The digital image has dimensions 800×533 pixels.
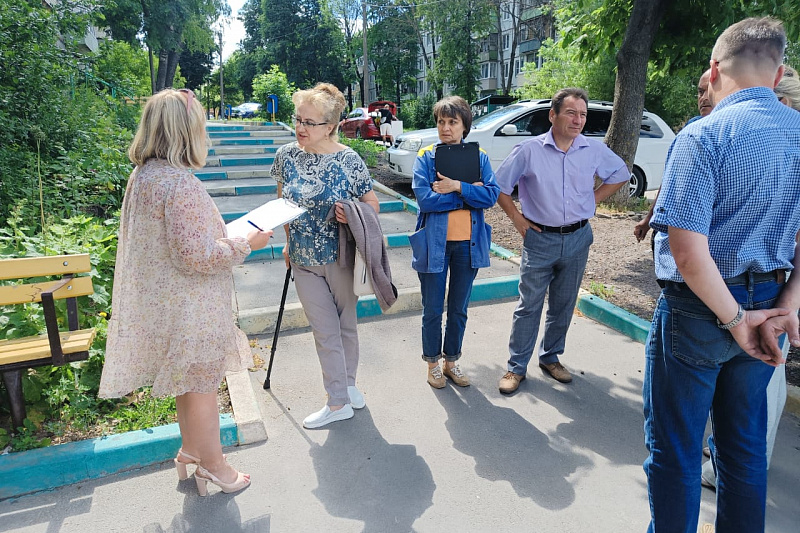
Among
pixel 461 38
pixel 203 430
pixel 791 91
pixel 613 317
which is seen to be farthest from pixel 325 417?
pixel 461 38

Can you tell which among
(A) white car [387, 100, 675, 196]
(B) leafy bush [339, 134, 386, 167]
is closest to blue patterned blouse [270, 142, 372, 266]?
(A) white car [387, 100, 675, 196]

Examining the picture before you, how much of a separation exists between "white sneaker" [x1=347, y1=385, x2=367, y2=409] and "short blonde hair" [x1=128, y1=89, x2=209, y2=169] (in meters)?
1.91

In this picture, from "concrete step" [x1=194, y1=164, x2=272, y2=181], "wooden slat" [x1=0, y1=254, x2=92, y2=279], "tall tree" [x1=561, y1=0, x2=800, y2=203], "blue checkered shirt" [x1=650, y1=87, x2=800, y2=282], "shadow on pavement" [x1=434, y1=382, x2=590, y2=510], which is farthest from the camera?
"concrete step" [x1=194, y1=164, x2=272, y2=181]

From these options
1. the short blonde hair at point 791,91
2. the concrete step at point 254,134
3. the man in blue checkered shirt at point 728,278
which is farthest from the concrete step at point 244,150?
the man in blue checkered shirt at point 728,278

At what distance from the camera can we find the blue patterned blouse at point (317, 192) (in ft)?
11.1

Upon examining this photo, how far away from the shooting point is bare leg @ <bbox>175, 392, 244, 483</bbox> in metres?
2.78

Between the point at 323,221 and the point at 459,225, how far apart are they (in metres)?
0.94

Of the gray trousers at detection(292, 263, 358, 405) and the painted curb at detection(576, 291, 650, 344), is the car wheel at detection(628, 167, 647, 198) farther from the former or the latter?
the gray trousers at detection(292, 263, 358, 405)

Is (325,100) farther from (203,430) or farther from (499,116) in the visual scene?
(499,116)

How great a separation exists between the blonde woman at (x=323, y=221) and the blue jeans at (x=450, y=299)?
592 mm

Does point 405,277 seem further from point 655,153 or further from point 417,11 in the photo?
point 417,11

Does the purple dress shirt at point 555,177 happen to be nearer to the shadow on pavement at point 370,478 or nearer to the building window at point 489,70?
the shadow on pavement at point 370,478

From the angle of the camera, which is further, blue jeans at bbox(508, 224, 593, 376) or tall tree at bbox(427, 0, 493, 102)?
tall tree at bbox(427, 0, 493, 102)

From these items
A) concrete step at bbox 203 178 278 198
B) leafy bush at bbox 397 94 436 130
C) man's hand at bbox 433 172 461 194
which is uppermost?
leafy bush at bbox 397 94 436 130
